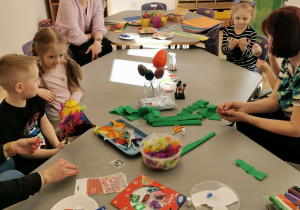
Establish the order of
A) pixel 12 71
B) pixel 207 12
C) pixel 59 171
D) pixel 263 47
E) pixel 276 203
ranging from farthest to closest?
pixel 207 12, pixel 263 47, pixel 12 71, pixel 59 171, pixel 276 203

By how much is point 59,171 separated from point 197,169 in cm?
55

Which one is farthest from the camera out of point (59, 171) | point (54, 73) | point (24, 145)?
point (54, 73)

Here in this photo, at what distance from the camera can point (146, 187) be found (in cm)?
104

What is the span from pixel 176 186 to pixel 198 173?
12 cm

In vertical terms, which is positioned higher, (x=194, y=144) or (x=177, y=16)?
(x=177, y=16)

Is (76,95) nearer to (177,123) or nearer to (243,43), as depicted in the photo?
(177,123)

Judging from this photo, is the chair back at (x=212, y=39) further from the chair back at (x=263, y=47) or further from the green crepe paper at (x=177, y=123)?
the green crepe paper at (x=177, y=123)

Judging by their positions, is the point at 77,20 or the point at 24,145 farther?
the point at 77,20

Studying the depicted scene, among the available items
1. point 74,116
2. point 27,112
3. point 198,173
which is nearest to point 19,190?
point 74,116

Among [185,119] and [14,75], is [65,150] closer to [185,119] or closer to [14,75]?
[14,75]

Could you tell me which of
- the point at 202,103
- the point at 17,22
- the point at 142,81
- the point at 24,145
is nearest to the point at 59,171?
the point at 24,145

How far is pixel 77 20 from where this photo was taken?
2.63m

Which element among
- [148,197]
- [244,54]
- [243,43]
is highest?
[243,43]

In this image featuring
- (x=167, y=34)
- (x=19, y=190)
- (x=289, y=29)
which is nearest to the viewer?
(x=19, y=190)
